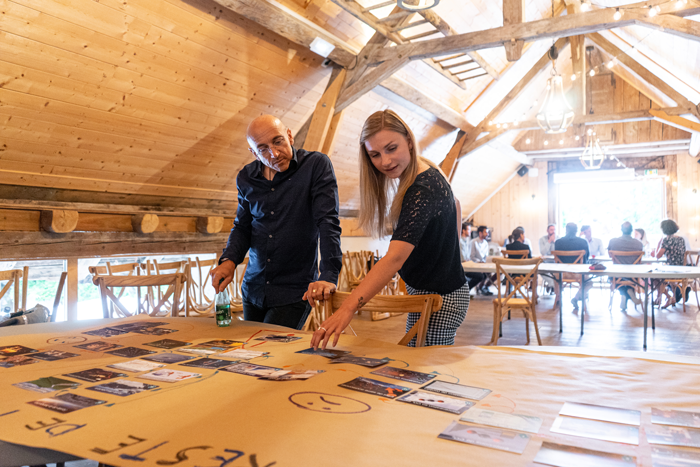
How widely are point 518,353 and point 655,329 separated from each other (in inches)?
213

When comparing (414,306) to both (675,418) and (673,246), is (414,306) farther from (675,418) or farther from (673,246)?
(673,246)

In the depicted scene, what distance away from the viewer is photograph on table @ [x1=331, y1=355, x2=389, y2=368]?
1337mm

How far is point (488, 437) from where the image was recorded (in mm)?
850

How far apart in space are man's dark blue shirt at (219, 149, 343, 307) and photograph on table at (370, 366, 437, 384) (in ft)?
2.86

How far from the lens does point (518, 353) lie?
143 cm

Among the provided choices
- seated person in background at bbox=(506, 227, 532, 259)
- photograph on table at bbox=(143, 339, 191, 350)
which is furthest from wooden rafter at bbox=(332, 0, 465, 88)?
photograph on table at bbox=(143, 339, 191, 350)

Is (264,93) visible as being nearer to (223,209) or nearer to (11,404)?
(223,209)

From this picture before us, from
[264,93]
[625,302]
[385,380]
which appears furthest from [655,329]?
[385,380]

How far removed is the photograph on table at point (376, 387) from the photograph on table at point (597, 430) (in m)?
0.32

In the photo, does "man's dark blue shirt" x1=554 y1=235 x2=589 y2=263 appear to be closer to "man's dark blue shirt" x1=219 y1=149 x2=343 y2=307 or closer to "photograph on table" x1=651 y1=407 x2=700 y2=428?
"man's dark blue shirt" x1=219 y1=149 x2=343 y2=307

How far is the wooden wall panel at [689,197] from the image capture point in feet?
35.4

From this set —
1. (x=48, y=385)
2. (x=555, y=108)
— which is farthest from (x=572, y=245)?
(x=48, y=385)

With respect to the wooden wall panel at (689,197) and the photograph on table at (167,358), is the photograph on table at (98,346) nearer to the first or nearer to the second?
the photograph on table at (167,358)

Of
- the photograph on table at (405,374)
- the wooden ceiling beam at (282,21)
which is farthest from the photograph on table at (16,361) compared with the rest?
the wooden ceiling beam at (282,21)
